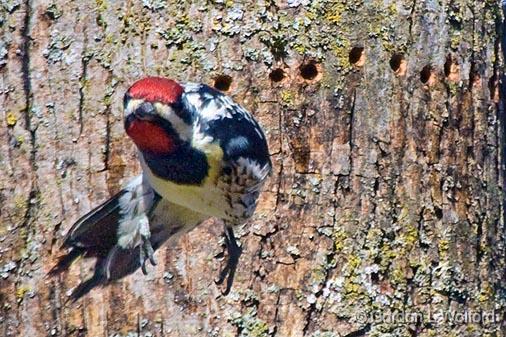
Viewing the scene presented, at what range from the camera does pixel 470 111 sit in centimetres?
367

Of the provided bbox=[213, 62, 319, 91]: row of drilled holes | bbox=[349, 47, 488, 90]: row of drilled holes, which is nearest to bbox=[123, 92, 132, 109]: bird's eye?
bbox=[213, 62, 319, 91]: row of drilled holes

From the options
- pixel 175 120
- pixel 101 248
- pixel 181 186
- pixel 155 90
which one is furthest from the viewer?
pixel 101 248

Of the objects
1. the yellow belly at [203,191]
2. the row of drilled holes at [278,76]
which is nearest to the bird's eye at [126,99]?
the yellow belly at [203,191]

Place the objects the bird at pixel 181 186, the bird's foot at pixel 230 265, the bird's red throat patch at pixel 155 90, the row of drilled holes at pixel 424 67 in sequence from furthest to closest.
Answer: the row of drilled holes at pixel 424 67 < the bird's foot at pixel 230 265 < the bird at pixel 181 186 < the bird's red throat patch at pixel 155 90

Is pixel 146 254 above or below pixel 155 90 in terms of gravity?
below

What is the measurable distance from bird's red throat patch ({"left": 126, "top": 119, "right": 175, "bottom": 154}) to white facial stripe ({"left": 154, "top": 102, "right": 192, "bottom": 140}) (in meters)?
0.03

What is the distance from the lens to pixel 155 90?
10.3ft

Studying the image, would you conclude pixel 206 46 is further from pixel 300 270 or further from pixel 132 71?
pixel 300 270

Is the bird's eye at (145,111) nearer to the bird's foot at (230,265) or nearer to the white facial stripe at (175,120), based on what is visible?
the white facial stripe at (175,120)

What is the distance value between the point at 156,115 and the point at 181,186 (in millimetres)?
276

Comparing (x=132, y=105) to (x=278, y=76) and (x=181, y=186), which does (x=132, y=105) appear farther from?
(x=278, y=76)

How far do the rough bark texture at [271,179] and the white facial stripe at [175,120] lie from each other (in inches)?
6.7

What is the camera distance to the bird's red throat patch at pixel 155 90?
313 centimetres

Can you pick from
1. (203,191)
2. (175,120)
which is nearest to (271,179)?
(203,191)
